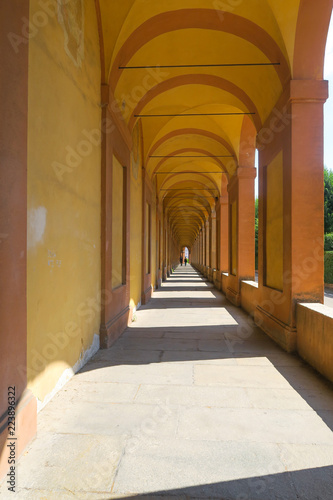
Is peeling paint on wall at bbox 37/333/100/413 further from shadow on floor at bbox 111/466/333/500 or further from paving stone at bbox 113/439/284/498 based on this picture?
shadow on floor at bbox 111/466/333/500

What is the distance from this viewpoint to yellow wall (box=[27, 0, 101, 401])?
9.96ft

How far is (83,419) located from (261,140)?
6450mm

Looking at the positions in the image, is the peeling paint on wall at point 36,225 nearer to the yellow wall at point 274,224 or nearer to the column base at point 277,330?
the column base at point 277,330

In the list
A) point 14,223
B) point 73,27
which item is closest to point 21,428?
point 14,223

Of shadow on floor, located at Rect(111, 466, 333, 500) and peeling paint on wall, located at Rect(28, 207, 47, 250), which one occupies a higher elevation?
peeling paint on wall, located at Rect(28, 207, 47, 250)

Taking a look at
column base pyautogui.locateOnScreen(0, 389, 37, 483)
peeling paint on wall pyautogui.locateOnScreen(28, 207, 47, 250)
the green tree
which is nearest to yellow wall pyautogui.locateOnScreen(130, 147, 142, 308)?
peeling paint on wall pyautogui.locateOnScreen(28, 207, 47, 250)

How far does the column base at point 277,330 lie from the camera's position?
17.4 feet

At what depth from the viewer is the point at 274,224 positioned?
6.65 meters

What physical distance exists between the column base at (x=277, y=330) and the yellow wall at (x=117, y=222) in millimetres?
3053

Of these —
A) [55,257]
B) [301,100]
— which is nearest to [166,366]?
[55,257]

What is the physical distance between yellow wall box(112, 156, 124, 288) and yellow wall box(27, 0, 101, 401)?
3.71 feet

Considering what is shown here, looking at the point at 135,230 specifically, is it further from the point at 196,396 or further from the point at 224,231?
the point at 224,231

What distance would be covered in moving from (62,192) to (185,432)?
2.70 m

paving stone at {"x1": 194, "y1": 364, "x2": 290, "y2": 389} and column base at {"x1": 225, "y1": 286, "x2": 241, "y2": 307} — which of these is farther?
column base at {"x1": 225, "y1": 286, "x2": 241, "y2": 307}
